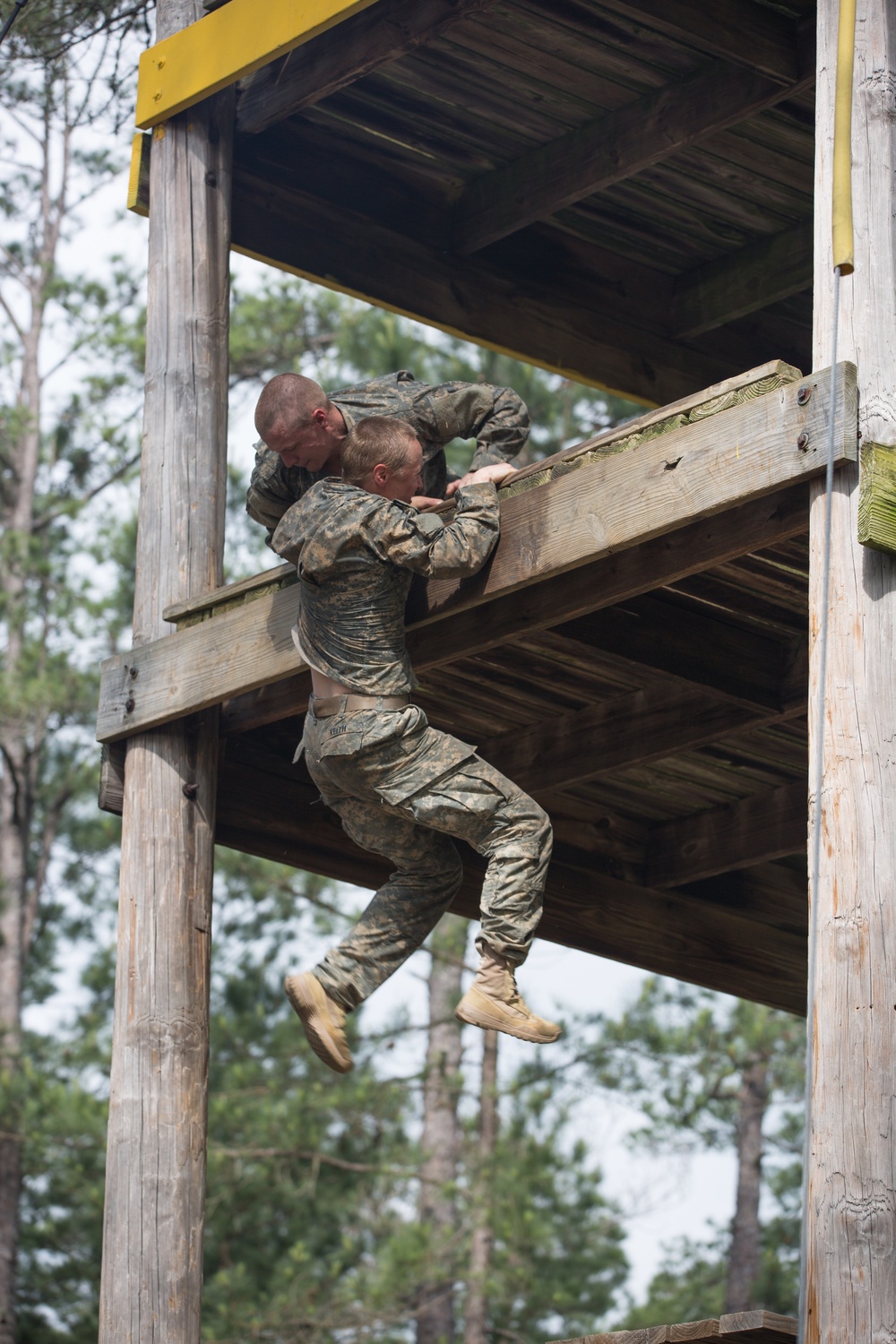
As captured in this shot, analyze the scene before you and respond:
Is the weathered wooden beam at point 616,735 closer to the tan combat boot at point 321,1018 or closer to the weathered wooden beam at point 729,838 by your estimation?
the weathered wooden beam at point 729,838

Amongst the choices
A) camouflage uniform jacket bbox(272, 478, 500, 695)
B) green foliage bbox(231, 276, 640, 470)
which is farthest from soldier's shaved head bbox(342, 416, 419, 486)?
green foliage bbox(231, 276, 640, 470)

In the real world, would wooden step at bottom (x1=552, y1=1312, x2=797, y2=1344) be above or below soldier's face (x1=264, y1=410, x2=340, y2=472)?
below

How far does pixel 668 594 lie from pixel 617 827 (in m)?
2.13

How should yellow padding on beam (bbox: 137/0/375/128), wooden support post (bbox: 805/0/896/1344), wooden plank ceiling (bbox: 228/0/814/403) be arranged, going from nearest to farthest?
wooden support post (bbox: 805/0/896/1344), yellow padding on beam (bbox: 137/0/375/128), wooden plank ceiling (bbox: 228/0/814/403)

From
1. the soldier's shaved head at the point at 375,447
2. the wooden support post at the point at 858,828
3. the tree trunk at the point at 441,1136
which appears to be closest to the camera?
the wooden support post at the point at 858,828

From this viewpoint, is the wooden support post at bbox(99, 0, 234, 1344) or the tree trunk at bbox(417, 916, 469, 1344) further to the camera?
the tree trunk at bbox(417, 916, 469, 1344)

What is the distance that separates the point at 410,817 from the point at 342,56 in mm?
2924

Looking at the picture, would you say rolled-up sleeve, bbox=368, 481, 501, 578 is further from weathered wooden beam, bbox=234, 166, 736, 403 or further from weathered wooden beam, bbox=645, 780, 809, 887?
weathered wooden beam, bbox=645, 780, 809, 887

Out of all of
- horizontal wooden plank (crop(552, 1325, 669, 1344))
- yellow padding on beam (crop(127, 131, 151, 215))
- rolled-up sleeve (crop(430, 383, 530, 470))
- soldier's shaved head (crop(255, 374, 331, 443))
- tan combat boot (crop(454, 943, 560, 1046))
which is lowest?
horizontal wooden plank (crop(552, 1325, 669, 1344))

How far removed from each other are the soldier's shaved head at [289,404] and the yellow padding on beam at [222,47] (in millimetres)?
1438

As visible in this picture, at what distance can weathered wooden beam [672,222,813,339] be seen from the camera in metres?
8.83

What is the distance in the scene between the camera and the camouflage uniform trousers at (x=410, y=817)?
5.89m

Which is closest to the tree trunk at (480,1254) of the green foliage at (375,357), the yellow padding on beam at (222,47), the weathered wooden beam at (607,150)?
the green foliage at (375,357)

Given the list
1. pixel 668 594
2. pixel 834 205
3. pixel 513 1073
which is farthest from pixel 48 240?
pixel 834 205
